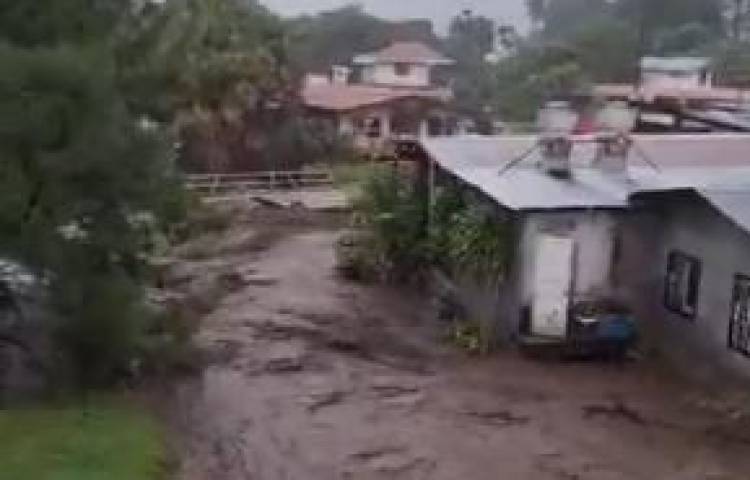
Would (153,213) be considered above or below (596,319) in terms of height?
above

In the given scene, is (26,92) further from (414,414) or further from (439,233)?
(439,233)

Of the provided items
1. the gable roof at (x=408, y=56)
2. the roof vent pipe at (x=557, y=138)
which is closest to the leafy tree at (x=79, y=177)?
the roof vent pipe at (x=557, y=138)

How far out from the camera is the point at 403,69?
61.7m

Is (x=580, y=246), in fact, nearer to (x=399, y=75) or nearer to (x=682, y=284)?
(x=682, y=284)

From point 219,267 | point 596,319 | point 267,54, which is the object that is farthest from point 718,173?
point 267,54

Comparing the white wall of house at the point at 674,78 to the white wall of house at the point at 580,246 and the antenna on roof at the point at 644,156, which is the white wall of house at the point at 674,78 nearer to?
the antenna on roof at the point at 644,156

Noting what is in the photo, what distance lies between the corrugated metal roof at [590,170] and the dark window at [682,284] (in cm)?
109

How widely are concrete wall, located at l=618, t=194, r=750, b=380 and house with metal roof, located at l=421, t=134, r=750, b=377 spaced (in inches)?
0.6

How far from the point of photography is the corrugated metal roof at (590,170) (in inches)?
690

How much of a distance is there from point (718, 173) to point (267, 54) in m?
19.8

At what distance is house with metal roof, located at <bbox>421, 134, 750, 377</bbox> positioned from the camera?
52.8ft

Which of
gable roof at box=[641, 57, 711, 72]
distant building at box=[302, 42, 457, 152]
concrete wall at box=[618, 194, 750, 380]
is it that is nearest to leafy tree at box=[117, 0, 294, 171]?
distant building at box=[302, 42, 457, 152]

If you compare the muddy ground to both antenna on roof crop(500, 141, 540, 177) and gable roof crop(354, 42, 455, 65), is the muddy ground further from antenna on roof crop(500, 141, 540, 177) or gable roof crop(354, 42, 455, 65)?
gable roof crop(354, 42, 455, 65)

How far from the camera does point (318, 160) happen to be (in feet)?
125
